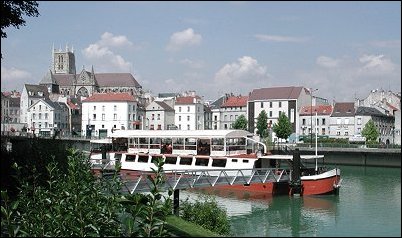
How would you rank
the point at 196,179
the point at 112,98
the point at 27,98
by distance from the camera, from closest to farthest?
the point at 196,179, the point at 112,98, the point at 27,98

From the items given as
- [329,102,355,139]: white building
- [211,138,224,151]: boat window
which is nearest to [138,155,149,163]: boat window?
[211,138,224,151]: boat window

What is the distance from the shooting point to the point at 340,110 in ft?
231

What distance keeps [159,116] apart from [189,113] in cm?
478

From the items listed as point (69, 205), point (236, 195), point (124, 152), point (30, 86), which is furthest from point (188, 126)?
point (69, 205)

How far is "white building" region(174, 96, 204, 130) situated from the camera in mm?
83062

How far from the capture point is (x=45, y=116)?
3339 inches

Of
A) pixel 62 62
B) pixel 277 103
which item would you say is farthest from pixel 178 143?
pixel 62 62

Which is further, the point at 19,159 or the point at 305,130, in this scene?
the point at 305,130

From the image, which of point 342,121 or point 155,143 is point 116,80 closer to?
point 342,121

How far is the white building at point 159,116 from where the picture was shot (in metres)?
83.4

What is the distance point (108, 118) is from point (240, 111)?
66.5ft

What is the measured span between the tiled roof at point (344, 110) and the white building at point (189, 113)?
21971 millimetres

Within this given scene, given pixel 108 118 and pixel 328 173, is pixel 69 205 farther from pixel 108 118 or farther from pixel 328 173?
pixel 108 118

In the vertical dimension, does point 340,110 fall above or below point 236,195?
above
